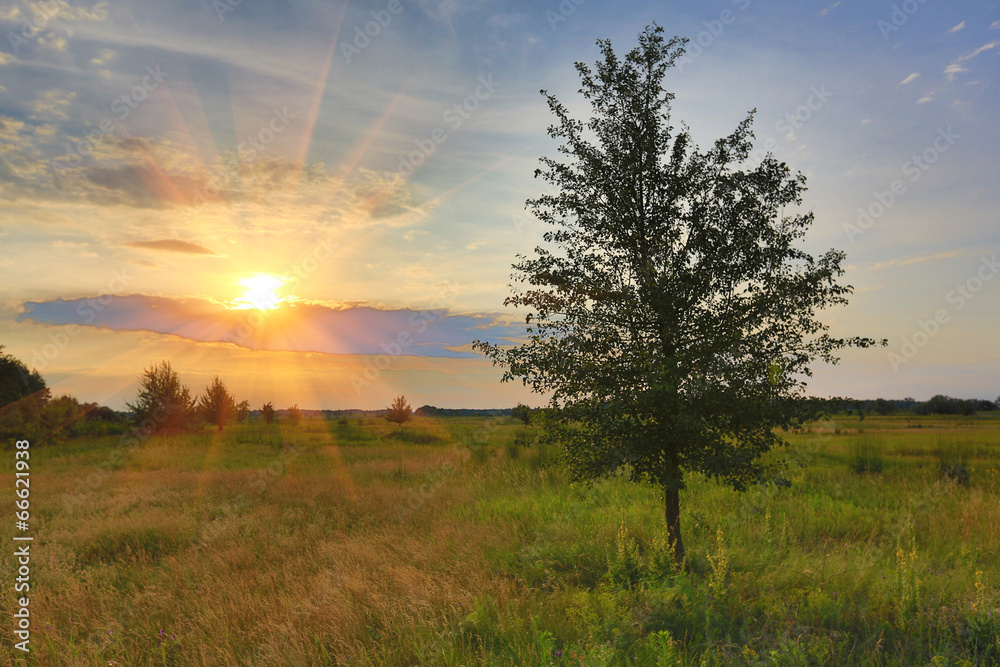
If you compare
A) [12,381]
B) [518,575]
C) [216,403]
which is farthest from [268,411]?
[518,575]

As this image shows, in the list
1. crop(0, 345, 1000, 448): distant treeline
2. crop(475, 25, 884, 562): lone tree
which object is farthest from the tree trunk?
crop(0, 345, 1000, 448): distant treeline

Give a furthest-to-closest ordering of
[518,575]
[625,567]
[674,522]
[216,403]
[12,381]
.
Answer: [216,403]
[12,381]
[518,575]
[674,522]
[625,567]

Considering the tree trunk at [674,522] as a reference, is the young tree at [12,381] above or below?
above

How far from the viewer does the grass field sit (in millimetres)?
5574

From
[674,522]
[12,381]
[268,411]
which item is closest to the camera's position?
[674,522]

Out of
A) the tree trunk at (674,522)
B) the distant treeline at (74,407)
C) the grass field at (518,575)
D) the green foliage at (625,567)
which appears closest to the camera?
the grass field at (518,575)

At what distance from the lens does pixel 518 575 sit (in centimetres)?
808

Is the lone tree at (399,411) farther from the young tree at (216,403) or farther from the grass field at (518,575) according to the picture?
the grass field at (518,575)

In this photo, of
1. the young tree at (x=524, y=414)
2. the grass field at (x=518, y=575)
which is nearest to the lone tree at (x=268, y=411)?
the grass field at (x=518, y=575)

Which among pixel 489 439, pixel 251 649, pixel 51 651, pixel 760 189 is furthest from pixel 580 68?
pixel 489 439

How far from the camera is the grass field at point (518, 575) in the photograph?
5.57 meters

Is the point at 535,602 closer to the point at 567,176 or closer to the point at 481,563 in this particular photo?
the point at 481,563

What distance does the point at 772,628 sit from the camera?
19.3 feet

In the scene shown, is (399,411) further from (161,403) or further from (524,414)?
(524,414)
